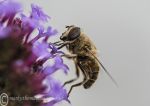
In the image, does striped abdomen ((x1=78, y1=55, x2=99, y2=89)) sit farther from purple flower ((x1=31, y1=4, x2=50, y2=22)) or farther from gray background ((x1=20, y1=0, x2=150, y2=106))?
gray background ((x1=20, y1=0, x2=150, y2=106))

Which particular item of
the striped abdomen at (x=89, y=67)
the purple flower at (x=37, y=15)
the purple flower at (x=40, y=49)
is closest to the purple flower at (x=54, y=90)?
the purple flower at (x=40, y=49)

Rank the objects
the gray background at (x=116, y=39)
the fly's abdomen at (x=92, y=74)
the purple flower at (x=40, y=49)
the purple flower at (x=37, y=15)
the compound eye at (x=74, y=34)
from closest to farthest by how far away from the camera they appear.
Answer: the purple flower at (x=40, y=49)
the purple flower at (x=37, y=15)
the compound eye at (x=74, y=34)
the fly's abdomen at (x=92, y=74)
the gray background at (x=116, y=39)

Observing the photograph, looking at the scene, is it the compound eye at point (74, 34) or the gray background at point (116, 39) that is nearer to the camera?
the compound eye at point (74, 34)

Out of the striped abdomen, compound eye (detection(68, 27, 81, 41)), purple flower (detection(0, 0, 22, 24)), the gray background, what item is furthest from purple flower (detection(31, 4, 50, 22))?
the gray background

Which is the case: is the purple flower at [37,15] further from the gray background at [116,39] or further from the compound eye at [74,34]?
the gray background at [116,39]

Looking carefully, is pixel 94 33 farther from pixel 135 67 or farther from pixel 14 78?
pixel 14 78

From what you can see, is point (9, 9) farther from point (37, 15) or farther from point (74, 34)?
point (74, 34)

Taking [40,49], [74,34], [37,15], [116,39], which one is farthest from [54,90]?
[116,39]

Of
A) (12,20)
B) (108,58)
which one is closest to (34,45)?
(12,20)

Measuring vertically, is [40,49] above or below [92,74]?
above
